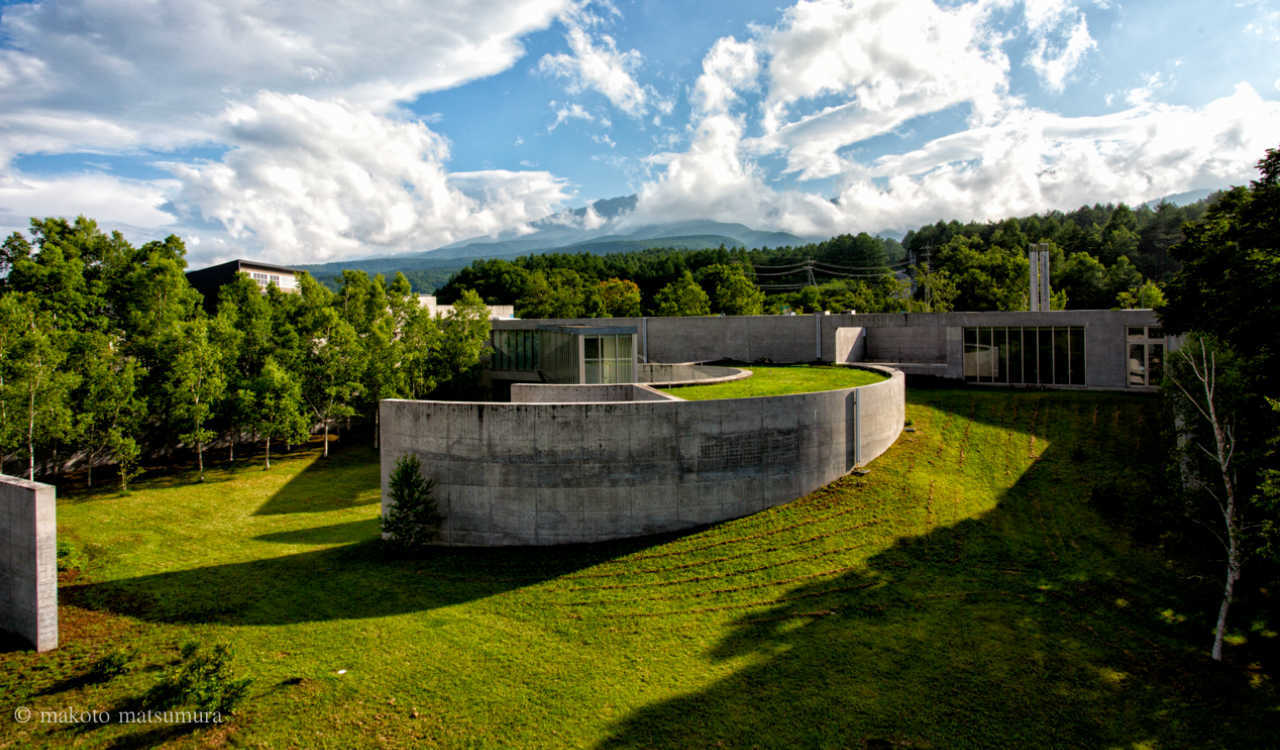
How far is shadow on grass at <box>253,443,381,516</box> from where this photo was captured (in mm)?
26781

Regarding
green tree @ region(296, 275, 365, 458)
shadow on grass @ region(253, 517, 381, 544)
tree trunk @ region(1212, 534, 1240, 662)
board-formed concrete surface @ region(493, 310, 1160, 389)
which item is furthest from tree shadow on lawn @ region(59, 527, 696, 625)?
board-formed concrete surface @ region(493, 310, 1160, 389)

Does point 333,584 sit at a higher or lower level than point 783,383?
lower

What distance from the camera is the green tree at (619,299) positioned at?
290 ft

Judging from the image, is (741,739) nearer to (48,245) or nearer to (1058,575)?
(1058,575)

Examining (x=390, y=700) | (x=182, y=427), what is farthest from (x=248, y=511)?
(x=390, y=700)

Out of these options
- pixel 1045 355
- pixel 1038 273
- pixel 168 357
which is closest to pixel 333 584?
pixel 168 357

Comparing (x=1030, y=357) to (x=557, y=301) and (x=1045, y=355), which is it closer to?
(x=1045, y=355)

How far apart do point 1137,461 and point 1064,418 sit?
481 centimetres

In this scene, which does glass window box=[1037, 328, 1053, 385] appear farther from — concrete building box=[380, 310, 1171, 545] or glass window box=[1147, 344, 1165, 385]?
concrete building box=[380, 310, 1171, 545]

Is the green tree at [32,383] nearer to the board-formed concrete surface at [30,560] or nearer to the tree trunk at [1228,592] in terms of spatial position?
the board-formed concrete surface at [30,560]

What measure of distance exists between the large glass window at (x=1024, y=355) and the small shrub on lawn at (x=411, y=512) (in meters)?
29.4

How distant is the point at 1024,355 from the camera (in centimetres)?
3409

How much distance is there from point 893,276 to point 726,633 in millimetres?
82830

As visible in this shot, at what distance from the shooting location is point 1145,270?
90.9 m
